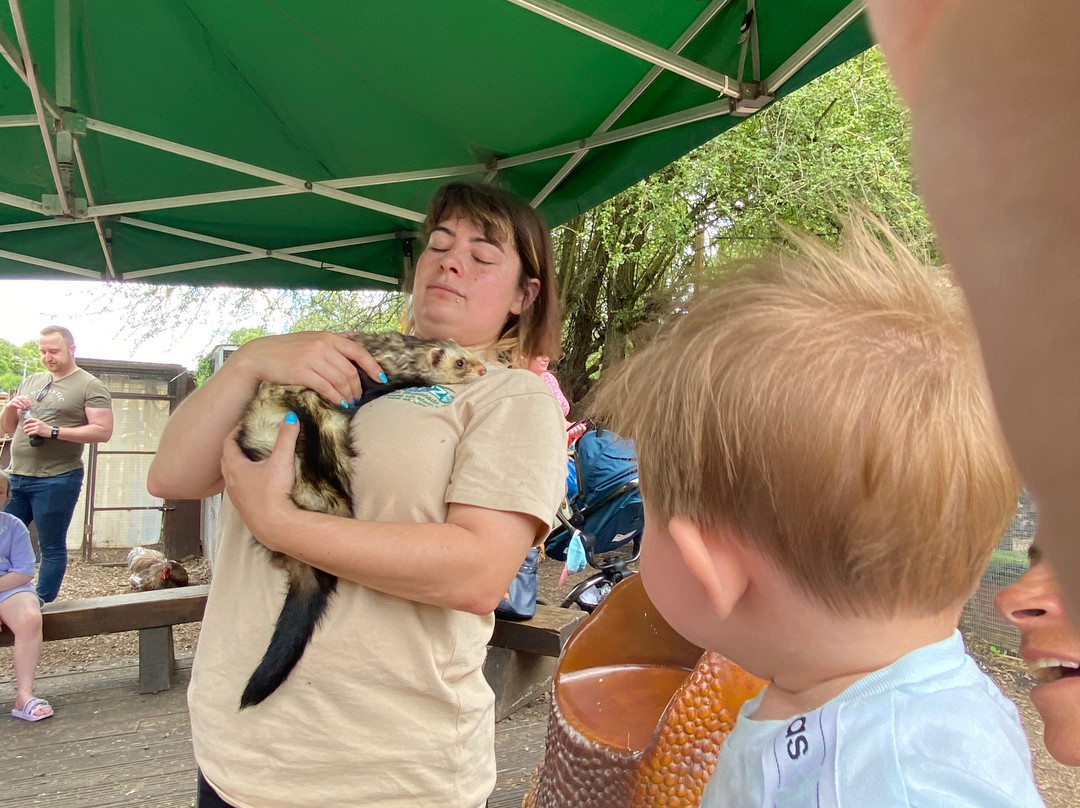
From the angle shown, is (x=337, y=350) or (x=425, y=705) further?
(x=337, y=350)

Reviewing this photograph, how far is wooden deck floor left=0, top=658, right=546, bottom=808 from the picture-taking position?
108 inches

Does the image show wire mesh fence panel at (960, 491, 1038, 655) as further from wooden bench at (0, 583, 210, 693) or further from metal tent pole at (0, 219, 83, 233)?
metal tent pole at (0, 219, 83, 233)

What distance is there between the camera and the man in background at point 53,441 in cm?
497

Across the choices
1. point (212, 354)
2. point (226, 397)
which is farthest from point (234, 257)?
point (212, 354)

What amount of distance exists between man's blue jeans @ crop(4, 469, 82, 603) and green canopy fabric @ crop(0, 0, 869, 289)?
1.84 metres

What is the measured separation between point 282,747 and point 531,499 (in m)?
0.56

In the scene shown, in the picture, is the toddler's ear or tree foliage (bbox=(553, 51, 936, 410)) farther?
tree foliage (bbox=(553, 51, 936, 410))

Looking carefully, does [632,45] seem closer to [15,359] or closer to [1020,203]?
[1020,203]

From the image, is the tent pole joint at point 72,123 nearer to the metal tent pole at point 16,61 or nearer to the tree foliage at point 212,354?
the metal tent pole at point 16,61

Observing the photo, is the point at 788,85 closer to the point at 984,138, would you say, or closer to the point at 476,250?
the point at 476,250

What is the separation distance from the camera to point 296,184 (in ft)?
11.0

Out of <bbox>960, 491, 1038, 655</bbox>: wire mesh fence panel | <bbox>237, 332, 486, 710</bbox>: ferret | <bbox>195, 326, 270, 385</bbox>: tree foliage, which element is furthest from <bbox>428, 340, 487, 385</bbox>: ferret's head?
<bbox>195, 326, 270, 385</bbox>: tree foliage

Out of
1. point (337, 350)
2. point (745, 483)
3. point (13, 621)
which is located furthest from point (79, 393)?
point (745, 483)

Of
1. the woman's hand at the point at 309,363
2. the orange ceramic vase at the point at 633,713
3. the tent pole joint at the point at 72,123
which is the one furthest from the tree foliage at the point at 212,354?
the orange ceramic vase at the point at 633,713
